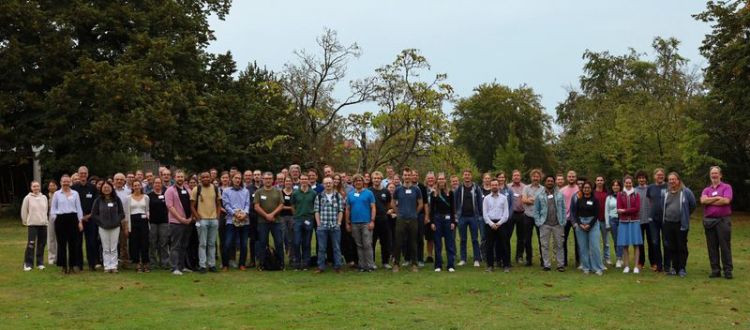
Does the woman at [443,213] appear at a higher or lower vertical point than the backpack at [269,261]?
higher

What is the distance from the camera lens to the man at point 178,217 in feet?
42.4

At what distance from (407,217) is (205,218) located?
→ 3.73 metres

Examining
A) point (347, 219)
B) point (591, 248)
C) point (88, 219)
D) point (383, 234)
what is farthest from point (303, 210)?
point (591, 248)

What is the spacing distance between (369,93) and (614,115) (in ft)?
67.9

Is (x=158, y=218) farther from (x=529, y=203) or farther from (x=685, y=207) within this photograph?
(x=685, y=207)

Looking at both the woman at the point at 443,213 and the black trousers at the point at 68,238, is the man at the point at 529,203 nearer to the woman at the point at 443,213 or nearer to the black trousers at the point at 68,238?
the woman at the point at 443,213

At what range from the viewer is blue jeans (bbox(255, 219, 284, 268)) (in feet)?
44.3

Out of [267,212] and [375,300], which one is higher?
[267,212]

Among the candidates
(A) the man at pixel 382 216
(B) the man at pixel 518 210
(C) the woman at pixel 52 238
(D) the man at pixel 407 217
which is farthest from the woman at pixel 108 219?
(B) the man at pixel 518 210

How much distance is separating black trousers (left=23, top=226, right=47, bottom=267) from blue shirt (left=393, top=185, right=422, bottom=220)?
6.88 m

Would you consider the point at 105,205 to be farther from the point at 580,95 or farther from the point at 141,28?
the point at 580,95

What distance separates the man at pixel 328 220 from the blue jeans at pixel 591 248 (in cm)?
444

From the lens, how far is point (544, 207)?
13.2 m

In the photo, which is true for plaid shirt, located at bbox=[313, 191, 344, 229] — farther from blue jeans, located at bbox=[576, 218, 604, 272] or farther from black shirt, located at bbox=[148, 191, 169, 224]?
blue jeans, located at bbox=[576, 218, 604, 272]
